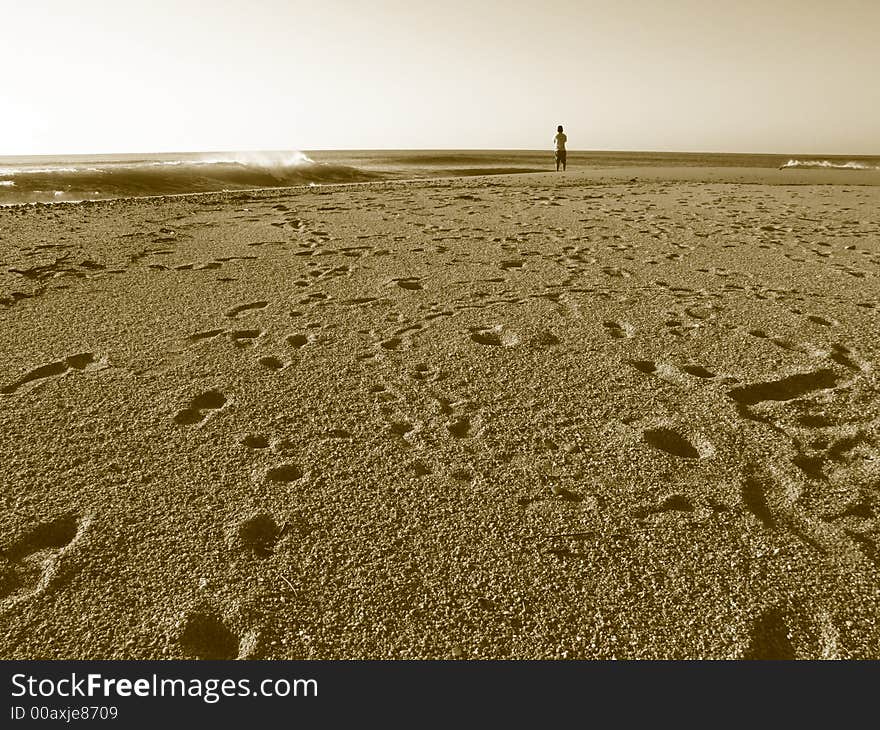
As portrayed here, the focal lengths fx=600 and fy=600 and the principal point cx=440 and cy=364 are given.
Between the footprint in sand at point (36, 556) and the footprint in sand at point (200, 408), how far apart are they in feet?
2.03

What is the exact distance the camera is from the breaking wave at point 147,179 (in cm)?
1214

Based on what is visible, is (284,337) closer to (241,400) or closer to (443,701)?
(241,400)

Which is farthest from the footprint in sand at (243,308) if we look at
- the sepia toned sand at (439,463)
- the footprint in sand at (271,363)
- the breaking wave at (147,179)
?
the breaking wave at (147,179)

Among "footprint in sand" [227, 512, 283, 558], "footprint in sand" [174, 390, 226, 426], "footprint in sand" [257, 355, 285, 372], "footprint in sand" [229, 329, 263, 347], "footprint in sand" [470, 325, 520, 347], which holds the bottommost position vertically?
"footprint in sand" [227, 512, 283, 558]

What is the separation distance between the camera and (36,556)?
167 cm

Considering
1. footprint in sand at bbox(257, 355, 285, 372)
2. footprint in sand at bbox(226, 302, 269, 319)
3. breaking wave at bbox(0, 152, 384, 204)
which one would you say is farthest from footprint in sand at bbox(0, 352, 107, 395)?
breaking wave at bbox(0, 152, 384, 204)

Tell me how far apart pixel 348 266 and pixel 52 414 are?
278cm

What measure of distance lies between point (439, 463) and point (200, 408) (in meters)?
1.07

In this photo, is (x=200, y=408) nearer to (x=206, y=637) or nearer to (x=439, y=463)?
(x=439, y=463)

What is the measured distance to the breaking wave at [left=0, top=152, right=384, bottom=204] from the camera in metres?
12.1

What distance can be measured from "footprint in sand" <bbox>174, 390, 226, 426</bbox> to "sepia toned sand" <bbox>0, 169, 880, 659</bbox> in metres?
0.02

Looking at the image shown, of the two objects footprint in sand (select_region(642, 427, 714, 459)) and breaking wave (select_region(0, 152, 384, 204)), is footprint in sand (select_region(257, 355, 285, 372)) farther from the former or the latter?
breaking wave (select_region(0, 152, 384, 204))

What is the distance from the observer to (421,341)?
3.25 m

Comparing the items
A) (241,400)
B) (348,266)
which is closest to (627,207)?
(348,266)
